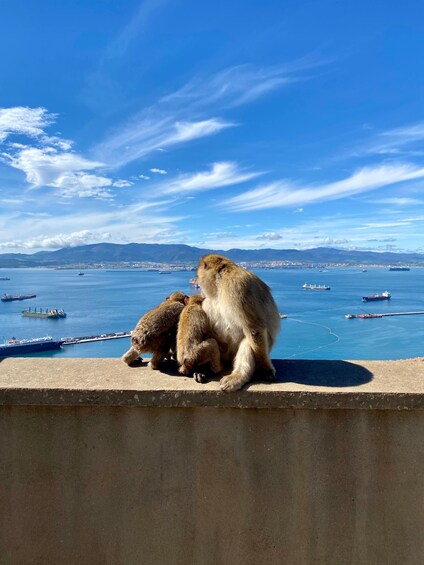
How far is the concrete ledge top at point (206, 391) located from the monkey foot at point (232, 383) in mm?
22

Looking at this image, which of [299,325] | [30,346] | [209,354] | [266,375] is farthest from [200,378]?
[299,325]

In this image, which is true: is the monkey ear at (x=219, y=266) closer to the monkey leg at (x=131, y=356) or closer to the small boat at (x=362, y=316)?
the monkey leg at (x=131, y=356)

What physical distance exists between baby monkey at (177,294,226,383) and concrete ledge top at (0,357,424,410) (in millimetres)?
88

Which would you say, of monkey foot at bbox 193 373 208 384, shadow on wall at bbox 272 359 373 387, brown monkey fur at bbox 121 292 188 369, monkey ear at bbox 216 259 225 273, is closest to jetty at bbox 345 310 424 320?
shadow on wall at bbox 272 359 373 387

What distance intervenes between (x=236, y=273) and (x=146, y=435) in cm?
90

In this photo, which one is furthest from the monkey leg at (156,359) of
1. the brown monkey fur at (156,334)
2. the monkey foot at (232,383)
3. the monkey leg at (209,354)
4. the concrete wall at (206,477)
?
the monkey foot at (232,383)

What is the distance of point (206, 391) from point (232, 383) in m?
0.12

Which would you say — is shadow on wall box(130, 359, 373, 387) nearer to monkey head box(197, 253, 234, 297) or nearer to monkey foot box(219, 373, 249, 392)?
monkey foot box(219, 373, 249, 392)

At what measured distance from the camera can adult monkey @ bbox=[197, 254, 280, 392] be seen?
2041 mm

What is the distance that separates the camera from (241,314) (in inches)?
84.7

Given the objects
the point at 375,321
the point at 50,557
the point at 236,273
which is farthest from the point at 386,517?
the point at 375,321

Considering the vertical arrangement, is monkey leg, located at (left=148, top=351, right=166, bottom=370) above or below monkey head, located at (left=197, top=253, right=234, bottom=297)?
below

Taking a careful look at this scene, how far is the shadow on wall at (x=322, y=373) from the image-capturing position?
1929mm

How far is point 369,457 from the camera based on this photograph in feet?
5.89
